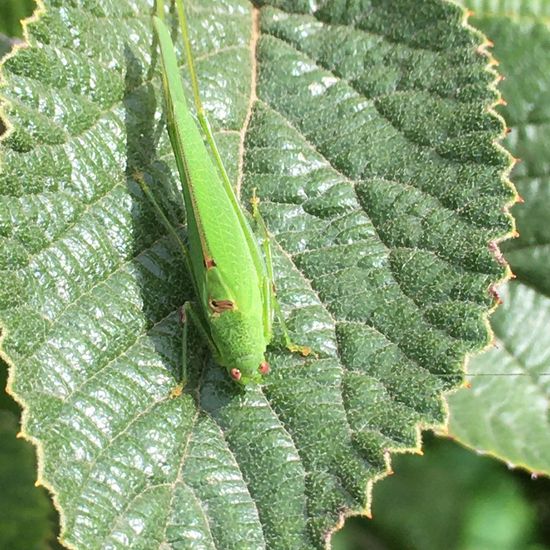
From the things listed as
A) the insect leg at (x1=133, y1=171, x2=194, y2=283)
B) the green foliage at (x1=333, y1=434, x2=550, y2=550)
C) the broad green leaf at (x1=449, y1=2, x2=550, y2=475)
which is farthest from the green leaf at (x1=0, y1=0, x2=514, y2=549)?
the green foliage at (x1=333, y1=434, x2=550, y2=550)

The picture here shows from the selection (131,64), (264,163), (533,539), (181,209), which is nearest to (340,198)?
(264,163)

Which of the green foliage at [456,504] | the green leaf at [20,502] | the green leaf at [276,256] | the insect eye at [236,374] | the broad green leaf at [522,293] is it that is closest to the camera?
the green leaf at [276,256]

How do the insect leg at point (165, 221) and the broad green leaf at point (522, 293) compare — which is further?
the broad green leaf at point (522, 293)

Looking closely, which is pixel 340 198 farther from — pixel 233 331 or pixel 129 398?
pixel 129 398

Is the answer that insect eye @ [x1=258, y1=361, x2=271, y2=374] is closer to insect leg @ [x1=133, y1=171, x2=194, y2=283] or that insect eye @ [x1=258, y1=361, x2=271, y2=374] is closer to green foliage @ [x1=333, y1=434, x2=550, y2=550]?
insect leg @ [x1=133, y1=171, x2=194, y2=283]

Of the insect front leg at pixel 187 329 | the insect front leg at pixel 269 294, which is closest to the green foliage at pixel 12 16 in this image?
the insect front leg at pixel 269 294

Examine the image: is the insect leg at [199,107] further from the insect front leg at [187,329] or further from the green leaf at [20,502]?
the green leaf at [20,502]

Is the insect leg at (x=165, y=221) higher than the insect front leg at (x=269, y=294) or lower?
higher
